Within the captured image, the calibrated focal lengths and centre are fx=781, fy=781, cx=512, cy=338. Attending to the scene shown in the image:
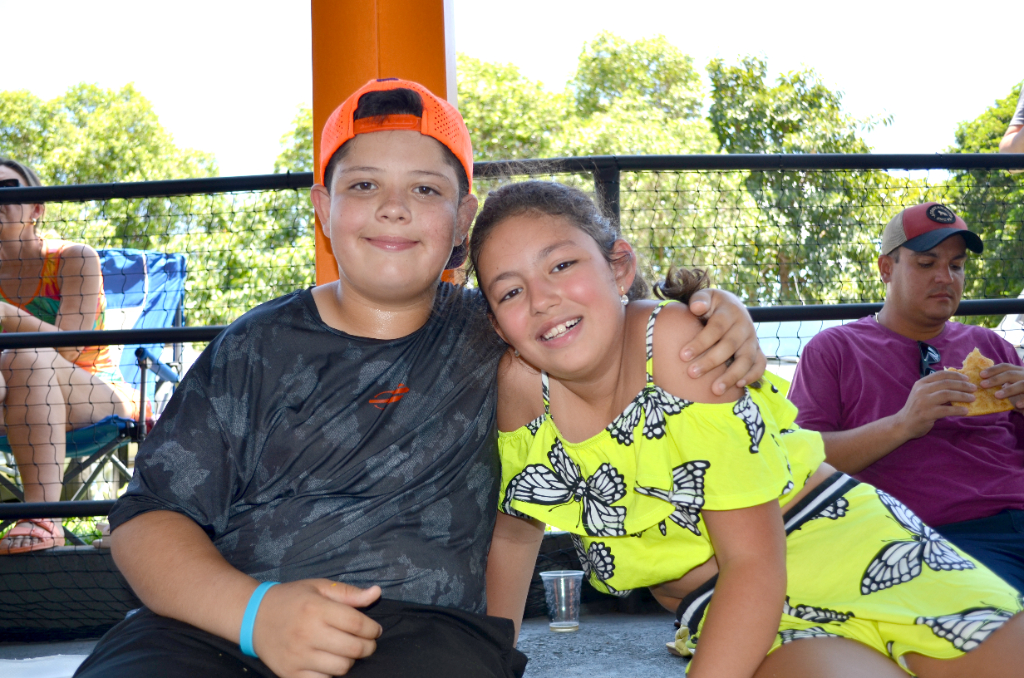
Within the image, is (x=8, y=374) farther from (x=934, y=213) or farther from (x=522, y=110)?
(x=522, y=110)

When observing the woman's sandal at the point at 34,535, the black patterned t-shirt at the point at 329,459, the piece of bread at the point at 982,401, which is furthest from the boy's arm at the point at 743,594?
the woman's sandal at the point at 34,535

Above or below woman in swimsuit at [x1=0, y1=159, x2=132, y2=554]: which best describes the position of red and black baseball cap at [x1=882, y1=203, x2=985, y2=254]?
above

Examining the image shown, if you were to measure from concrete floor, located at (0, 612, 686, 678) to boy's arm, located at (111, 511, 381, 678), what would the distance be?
108cm

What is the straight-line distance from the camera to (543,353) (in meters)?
1.45

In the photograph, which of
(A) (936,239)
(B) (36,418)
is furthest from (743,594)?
(B) (36,418)

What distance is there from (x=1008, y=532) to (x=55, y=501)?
3.13m

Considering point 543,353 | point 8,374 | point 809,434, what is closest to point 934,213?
point 809,434

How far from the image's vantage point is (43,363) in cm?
326

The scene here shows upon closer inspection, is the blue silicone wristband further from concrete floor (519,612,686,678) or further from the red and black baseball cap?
the red and black baseball cap

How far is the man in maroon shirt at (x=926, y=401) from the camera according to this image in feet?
6.79

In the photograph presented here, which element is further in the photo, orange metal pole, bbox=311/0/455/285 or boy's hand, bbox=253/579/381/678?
orange metal pole, bbox=311/0/455/285

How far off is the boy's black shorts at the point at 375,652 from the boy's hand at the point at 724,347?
1.97 ft

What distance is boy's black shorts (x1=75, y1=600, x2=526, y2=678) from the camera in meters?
1.16

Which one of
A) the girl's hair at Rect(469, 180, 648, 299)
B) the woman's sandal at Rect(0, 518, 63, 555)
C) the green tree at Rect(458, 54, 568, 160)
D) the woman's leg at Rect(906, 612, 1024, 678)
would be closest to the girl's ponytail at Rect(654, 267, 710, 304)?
the girl's hair at Rect(469, 180, 648, 299)
